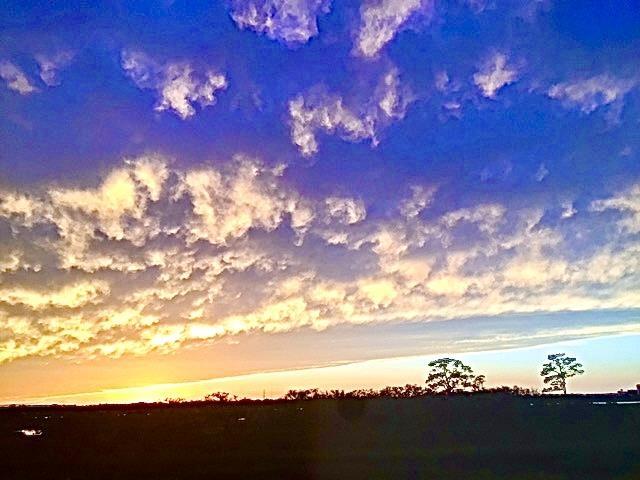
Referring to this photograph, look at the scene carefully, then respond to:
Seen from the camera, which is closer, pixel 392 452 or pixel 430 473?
pixel 430 473

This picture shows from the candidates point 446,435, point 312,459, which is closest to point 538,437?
point 446,435

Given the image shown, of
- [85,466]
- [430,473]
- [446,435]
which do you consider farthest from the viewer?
[446,435]

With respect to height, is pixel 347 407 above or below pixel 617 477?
above

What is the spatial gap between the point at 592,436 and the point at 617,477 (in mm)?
28859

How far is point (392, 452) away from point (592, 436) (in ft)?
76.5

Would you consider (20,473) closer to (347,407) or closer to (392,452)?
(392,452)

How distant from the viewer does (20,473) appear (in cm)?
4528

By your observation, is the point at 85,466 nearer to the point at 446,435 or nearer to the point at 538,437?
the point at 446,435

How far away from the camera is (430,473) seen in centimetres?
3744

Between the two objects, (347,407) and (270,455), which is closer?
(270,455)

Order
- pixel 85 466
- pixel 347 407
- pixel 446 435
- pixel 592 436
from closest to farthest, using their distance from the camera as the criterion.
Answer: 1. pixel 85 466
2. pixel 592 436
3. pixel 446 435
4. pixel 347 407

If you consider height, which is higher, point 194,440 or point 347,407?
point 347,407

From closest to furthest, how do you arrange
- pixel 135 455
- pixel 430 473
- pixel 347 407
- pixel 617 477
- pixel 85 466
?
pixel 617 477 → pixel 430 473 → pixel 85 466 → pixel 135 455 → pixel 347 407

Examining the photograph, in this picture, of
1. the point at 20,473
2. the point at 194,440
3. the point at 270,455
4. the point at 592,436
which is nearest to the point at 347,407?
the point at 194,440
